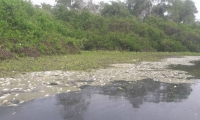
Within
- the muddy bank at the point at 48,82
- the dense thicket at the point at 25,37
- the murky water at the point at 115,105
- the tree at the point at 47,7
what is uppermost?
the tree at the point at 47,7

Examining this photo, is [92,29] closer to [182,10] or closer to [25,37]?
[25,37]

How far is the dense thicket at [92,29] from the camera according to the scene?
21027 millimetres

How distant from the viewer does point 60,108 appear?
24.9 feet

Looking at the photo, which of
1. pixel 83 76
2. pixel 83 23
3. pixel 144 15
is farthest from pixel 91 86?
pixel 144 15

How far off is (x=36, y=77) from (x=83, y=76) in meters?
2.18

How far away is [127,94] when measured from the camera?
378 inches

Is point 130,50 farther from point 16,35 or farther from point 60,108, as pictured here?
point 60,108

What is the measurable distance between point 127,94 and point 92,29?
25267 millimetres

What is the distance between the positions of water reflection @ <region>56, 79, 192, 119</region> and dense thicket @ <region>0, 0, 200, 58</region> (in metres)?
9.14

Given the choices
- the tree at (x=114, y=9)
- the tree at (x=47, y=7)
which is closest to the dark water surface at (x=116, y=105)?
the tree at (x=114, y=9)

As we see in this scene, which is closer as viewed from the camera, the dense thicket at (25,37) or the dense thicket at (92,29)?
the dense thicket at (25,37)

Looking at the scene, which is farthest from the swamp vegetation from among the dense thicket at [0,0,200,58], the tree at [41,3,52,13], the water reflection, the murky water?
the murky water

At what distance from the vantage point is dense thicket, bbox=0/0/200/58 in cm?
2103

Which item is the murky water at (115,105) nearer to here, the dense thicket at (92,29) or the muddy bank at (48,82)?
the muddy bank at (48,82)
